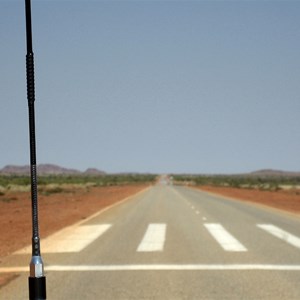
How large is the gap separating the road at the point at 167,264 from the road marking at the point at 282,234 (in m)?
0.03

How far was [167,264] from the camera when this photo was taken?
1255 centimetres

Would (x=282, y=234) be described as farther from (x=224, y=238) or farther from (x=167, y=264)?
(x=167, y=264)

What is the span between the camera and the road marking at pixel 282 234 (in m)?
17.3

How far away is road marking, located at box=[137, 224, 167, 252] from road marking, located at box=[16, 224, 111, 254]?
4.88ft

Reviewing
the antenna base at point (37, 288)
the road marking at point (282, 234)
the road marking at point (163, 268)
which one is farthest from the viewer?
the road marking at point (282, 234)

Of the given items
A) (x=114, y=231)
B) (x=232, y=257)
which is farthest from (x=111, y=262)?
(x=114, y=231)

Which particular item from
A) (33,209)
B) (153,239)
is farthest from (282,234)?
(33,209)

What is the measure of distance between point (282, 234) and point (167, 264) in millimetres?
7958

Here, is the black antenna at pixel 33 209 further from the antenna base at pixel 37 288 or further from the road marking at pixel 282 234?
the road marking at pixel 282 234

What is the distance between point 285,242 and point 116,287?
8.33 m

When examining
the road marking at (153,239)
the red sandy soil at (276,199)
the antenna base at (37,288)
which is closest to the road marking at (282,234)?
the road marking at (153,239)

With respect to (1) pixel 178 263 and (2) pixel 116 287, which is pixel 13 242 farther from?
(2) pixel 116 287

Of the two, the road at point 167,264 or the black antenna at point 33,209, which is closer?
the black antenna at point 33,209

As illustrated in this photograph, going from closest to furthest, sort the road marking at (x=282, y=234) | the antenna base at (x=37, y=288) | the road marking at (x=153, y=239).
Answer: the antenna base at (x=37, y=288) → the road marking at (x=153, y=239) → the road marking at (x=282, y=234)
